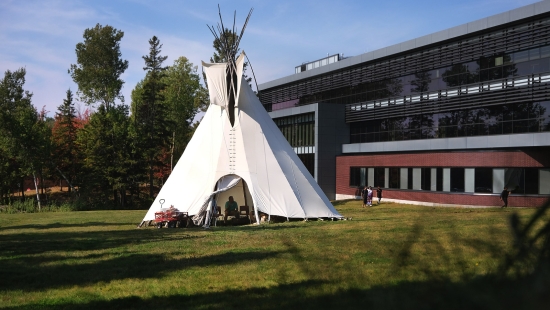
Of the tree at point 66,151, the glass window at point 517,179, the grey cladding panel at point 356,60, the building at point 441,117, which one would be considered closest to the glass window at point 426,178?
the building at point 441,117

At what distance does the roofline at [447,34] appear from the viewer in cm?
3148

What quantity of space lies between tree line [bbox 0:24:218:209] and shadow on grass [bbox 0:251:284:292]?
34582 mm

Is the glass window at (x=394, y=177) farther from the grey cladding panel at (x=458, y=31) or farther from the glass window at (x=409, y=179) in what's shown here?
the grey cladding panel at (x=458, y=31)

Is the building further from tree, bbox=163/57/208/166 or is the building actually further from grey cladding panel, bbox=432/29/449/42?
tree, bbox=163/57/208/166

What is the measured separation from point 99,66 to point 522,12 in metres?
45.6

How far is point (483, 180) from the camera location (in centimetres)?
3369

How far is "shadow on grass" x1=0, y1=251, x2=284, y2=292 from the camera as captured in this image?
9336 millimetres

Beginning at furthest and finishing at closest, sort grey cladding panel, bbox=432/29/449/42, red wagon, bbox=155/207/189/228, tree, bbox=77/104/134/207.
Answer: tree, bbox=77/104/134/207 → grey cladding panel, bbox=432/29/449/42 → red wagon, bbox=155/207/189/228

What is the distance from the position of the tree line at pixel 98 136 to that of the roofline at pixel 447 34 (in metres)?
16.1

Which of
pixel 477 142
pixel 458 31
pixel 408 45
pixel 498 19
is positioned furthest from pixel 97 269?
pixel 408 45

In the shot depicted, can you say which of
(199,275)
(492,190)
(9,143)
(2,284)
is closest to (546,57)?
(492,190)

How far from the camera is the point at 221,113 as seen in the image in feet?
78.8

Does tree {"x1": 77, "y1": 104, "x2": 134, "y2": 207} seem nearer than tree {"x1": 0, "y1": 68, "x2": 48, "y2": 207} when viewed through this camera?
No

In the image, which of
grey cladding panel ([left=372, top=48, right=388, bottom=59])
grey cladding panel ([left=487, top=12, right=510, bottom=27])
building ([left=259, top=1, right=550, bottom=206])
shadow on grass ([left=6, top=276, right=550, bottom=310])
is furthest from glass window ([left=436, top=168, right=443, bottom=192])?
shadow on grass ([left=6, top=276, right=550, bottom=310])
